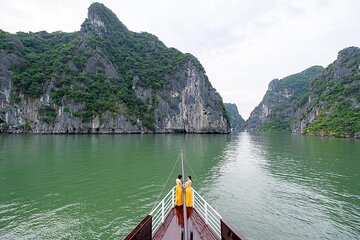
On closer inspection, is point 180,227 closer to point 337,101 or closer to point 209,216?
point 209,216

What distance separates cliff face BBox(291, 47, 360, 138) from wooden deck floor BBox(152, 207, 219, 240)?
75791 millimetres

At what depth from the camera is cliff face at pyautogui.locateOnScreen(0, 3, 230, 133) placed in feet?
243

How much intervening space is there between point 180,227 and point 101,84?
84.6 metres

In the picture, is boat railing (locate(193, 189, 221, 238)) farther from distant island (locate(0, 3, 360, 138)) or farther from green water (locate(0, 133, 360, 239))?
distant island (locate(0, 3, 360, 138))

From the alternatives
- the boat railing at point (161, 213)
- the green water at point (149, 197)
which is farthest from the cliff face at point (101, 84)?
the boat railing at point (161, 213)

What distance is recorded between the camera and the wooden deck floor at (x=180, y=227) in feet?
23.2

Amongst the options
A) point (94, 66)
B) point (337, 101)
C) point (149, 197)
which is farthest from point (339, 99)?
point (149, 197)

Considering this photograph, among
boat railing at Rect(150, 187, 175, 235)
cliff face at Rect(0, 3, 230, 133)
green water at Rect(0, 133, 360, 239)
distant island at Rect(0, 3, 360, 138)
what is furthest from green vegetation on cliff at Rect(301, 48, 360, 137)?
boat railing at Rect(150, 187, 175, 235)

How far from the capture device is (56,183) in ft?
55.2

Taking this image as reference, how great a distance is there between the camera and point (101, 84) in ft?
281

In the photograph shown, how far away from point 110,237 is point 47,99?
77028 millimetres

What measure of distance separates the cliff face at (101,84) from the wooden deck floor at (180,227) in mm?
74434

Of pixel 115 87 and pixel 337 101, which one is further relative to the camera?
pixel 337 101

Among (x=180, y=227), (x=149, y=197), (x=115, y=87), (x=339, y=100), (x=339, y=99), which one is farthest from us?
(x=339, y=99)
